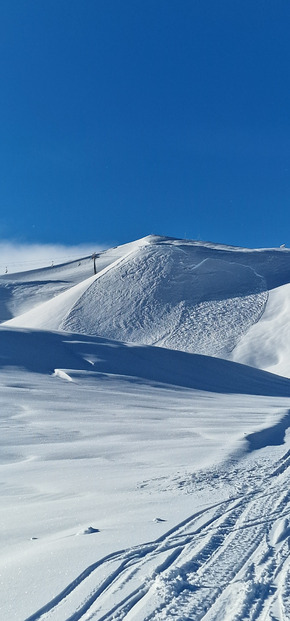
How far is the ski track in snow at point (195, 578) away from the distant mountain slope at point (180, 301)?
2863 cm

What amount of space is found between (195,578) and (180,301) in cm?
4402

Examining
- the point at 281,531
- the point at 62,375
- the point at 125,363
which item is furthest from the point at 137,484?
the point at 125,363

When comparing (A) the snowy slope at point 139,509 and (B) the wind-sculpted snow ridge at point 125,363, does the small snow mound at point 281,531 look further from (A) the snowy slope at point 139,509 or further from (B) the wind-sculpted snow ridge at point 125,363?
(B) the wind-sculpted snow ridge at point 125,363

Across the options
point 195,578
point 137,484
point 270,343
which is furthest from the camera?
point 270,343

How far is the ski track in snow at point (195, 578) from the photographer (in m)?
3.15

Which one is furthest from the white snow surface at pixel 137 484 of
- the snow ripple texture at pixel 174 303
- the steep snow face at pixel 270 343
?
the snow ripple texture at pixel 174 303

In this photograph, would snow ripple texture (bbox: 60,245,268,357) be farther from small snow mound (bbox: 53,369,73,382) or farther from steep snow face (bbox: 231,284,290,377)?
small snow mound (bbox: 53,369,73,382)

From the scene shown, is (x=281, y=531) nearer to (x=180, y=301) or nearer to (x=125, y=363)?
(x=125, y=363)

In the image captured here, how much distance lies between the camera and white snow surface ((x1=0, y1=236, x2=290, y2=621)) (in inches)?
134

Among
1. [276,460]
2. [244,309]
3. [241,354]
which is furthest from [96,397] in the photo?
[244,309]

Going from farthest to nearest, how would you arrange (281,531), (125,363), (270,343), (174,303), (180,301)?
(180,301) < (174,303) < (270,343) < (125,363) < (281,531)

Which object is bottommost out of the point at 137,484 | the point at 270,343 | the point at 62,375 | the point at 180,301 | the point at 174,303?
the point at 137,484

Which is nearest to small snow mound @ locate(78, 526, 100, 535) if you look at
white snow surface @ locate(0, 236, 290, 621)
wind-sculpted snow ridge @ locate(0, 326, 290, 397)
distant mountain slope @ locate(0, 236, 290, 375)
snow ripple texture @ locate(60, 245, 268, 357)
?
white snow surface @ locate(0, 236, 290, 621)

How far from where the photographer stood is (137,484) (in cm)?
648
